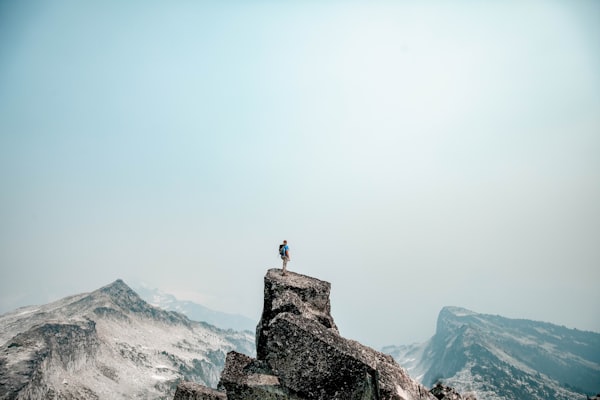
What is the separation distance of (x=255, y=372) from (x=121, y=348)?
327ft

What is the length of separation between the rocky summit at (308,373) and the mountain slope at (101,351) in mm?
49714

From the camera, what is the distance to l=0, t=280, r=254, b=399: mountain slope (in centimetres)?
5231

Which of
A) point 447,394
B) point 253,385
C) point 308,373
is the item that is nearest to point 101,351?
point 253,385

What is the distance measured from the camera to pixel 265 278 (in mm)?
18469

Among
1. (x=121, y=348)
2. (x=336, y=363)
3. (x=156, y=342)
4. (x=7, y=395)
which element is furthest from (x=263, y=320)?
(x=156, y=342)

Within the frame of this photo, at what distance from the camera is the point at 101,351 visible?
8206 cm

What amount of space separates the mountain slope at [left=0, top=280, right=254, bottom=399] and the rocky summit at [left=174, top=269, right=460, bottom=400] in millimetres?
49714

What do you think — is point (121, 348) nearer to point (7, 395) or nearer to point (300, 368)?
point (7, 395)

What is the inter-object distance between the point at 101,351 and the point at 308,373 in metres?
91.4

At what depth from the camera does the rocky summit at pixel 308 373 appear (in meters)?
12.3

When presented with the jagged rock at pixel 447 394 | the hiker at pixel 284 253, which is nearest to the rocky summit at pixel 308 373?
the jagged rock at pixel 447 394

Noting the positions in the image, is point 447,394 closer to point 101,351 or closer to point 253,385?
point 253,385

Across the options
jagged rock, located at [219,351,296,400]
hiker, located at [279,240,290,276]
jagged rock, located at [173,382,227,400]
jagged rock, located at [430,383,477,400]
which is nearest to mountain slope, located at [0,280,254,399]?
hiker, located at [279,240,290,276]

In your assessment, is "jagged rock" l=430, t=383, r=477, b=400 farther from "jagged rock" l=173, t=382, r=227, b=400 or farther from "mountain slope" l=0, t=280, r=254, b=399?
"mountain slope" l=0, t=280, r=254, b=399
